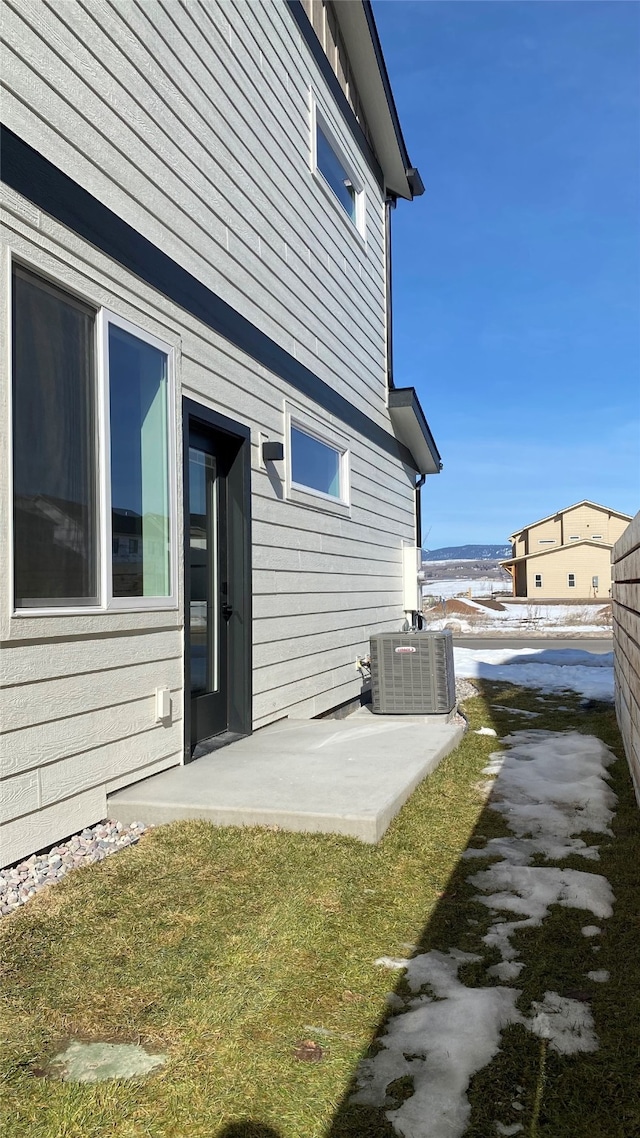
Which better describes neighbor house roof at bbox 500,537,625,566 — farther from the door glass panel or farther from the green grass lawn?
the green grass lawn

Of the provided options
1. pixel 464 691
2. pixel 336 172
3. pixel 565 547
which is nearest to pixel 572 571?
pixel 565 547

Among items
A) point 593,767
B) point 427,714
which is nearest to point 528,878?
point 593,767

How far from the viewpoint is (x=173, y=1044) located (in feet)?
6.25

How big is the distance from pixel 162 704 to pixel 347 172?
6.63m

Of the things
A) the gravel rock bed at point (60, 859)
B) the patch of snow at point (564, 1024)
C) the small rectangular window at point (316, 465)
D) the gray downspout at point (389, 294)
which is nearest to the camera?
the patch of snow at point (564, 1024)

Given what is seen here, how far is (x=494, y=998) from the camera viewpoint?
2.17 m

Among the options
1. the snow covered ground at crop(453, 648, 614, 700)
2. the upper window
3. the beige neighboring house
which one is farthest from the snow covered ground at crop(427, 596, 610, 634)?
the upper window

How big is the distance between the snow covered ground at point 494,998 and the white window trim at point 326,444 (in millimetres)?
3007

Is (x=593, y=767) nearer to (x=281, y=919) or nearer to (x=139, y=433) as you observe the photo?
(x=281, y=919)

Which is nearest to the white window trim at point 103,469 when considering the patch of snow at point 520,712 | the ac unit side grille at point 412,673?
the ac unit side grille at point 412,673

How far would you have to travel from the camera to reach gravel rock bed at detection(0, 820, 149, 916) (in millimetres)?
2717

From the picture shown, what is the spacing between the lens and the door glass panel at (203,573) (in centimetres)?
459

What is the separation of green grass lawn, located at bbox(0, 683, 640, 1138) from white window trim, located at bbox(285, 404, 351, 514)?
10.4 feet

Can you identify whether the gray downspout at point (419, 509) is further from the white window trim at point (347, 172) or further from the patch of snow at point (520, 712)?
the white window trim at point (347, 172)
